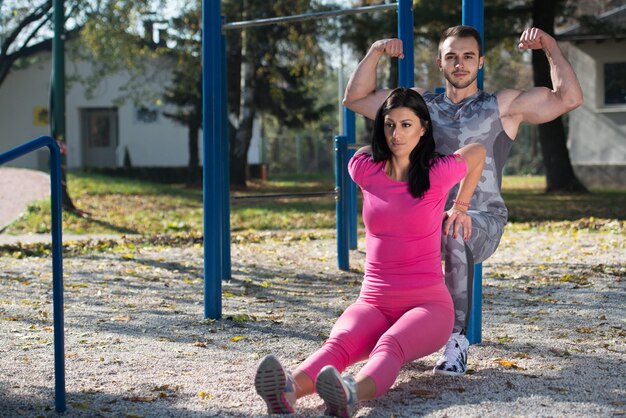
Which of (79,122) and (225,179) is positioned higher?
(79,122)

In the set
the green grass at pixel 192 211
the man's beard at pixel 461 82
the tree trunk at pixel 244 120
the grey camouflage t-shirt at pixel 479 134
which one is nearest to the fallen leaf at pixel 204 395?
the grey camouflage t-shirt at pixel 479 134

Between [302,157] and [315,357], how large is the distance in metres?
29.9

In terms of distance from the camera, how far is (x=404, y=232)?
359cm

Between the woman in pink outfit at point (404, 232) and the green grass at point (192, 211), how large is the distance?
251 inches

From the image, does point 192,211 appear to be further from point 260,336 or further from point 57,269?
point 57,269

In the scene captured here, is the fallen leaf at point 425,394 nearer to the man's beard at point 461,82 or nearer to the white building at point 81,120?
the man's beard at point 461,82

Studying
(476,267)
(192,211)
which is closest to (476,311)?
(476,267)

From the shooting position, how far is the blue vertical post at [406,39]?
5.09 m

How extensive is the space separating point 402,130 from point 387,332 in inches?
31.3

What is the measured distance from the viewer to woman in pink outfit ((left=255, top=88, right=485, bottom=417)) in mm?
3471

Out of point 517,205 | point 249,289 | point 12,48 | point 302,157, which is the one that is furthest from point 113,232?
point 302,157

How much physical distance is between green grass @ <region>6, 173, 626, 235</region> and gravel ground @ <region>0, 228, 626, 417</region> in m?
3.03

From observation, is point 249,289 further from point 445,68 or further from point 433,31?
point 433,31

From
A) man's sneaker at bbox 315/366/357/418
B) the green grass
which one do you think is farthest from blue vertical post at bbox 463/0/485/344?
the green grass
